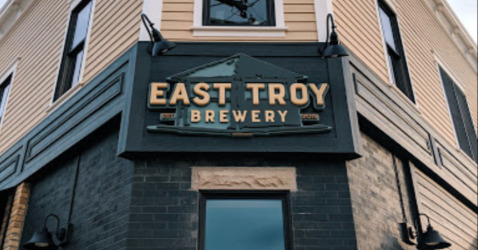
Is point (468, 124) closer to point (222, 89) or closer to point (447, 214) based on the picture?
point (447, 214)

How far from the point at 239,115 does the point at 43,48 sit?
18.2 ft

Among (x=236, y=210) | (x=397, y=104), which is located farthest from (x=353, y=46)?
(x=236, y=210)

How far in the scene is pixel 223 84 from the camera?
229 inches

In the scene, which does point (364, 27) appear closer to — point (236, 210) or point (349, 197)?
point (349, 197)

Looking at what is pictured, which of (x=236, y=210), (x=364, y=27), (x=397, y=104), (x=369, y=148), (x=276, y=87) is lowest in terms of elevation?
(x=236, y=210)

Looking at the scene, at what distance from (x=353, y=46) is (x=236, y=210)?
3.14 m

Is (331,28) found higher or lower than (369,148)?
higher

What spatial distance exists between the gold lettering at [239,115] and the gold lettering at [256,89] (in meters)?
0.19

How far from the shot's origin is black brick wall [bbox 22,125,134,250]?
5.48 meters

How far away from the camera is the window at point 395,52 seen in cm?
834

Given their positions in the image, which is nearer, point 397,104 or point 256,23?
point 256,23

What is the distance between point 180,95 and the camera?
570 centimetres

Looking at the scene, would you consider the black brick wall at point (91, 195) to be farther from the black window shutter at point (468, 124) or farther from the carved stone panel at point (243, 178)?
the black window shutter at point (468, 124)

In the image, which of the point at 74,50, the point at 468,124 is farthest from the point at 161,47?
the point at 468,124
